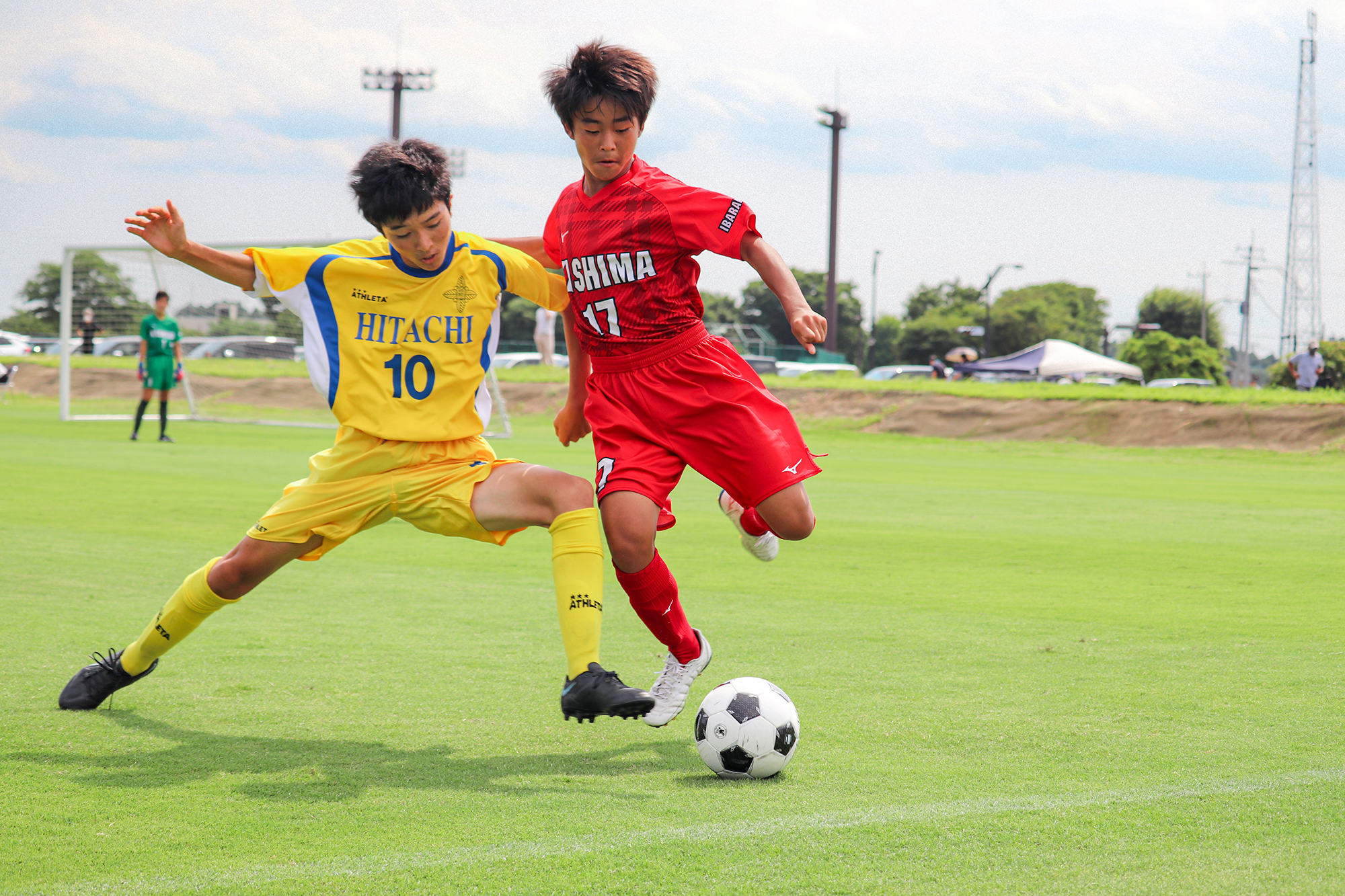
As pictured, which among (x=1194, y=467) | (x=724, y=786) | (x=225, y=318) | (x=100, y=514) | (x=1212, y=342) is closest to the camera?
(x=724, y=786)

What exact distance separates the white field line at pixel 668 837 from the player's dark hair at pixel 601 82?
2.40 m

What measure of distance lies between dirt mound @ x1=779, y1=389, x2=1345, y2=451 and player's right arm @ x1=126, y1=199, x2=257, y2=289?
21634 mm

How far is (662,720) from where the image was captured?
13.1ft

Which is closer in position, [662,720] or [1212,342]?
[662,720]

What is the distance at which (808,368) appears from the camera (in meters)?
46.4

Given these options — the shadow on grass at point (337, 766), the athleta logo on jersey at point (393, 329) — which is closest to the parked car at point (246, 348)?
the athleta logo on jersey at point (393, 329)

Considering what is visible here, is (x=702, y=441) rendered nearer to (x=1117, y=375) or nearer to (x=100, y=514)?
(x=100, y=514)

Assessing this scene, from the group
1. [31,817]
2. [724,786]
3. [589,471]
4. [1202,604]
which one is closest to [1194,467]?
[589,471]

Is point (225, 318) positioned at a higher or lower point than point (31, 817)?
higher

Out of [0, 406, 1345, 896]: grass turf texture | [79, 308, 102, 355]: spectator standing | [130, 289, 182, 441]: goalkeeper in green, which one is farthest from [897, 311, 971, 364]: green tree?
[0, 406, 1345, 896]: grass turf texture

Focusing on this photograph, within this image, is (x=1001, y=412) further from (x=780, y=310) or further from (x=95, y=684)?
(x=780, y=310)

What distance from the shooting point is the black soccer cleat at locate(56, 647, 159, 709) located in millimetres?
4027

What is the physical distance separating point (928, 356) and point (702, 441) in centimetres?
7454

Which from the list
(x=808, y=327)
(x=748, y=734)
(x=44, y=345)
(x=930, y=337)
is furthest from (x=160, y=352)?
(x=930, y=337)
